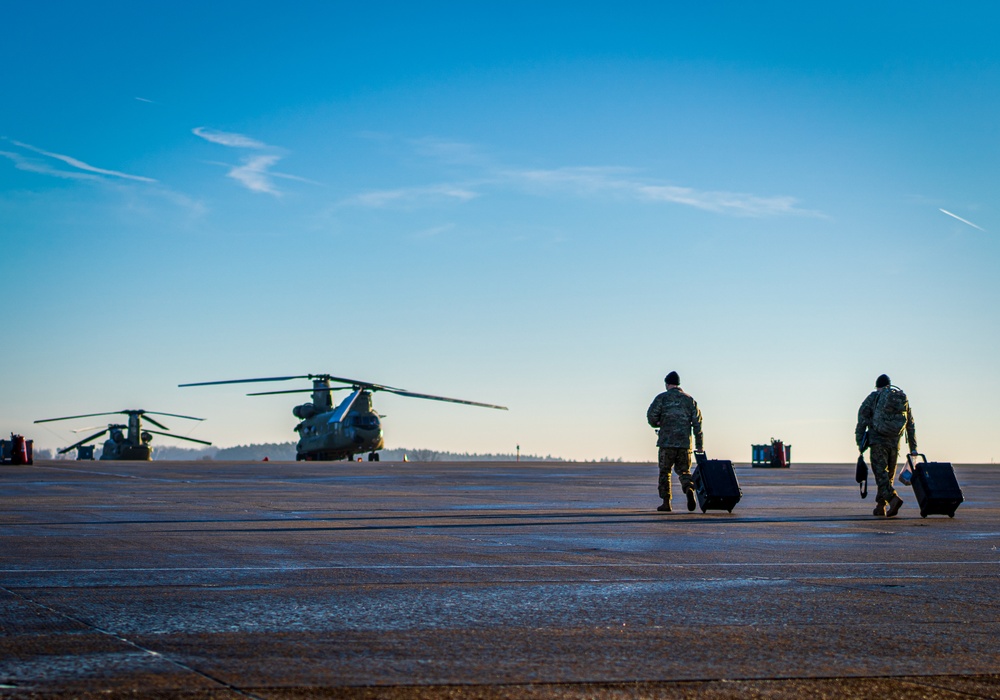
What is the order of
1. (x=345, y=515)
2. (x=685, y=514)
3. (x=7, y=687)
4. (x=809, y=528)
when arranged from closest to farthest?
(x=7, y=687) → (x=809, y=528) → (x=345, y=515) → (x=685, y=514)

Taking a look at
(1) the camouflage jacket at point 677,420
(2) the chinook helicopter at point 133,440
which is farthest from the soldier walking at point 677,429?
(2) the chinook helicopter at point 133,440

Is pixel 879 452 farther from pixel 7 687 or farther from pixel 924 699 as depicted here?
pixel 7 687

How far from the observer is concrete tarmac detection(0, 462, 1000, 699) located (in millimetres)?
4570

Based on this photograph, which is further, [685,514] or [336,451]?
[336,451]

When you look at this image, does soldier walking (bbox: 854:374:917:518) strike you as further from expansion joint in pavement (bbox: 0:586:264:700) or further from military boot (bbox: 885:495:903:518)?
expansion joint in pavement (bbox: 0:586:264:700)

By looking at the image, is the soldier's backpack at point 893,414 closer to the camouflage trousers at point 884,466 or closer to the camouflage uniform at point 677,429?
the camouflage trousers at point 884,466

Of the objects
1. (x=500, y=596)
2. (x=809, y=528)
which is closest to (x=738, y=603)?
(x=500, y=596)

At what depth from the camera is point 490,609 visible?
253 inches

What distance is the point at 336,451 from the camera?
62.7 meters

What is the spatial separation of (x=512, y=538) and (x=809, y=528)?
388 centimetres

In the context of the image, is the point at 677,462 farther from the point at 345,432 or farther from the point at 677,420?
the point at 345,432

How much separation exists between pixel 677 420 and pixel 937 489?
3.68 m

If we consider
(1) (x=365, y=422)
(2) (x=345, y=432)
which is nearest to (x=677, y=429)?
(1) (x=365, y=422)

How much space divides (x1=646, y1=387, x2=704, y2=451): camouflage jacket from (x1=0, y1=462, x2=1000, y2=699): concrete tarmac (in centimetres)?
343
